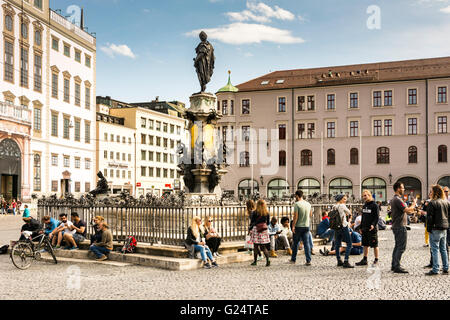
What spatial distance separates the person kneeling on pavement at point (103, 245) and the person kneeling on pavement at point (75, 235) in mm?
1359

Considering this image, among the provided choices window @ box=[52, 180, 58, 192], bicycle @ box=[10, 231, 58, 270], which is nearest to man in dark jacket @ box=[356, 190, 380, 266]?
bicycle @ box=[10, 231, 58, 270]

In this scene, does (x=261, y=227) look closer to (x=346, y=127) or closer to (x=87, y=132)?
(x=87, y=132)

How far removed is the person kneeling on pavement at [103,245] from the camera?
1466 cm

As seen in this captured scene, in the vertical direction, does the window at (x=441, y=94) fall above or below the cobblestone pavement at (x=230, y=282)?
above

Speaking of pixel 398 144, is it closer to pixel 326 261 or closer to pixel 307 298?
pixel 326 261

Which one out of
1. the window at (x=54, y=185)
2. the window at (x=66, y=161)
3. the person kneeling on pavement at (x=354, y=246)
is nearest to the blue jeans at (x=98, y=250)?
the person kneeling on pavement at (x=354, y=246)

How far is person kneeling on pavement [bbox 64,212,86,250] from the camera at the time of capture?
1595 centimetres

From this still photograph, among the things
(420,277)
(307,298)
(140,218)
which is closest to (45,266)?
(140,218)

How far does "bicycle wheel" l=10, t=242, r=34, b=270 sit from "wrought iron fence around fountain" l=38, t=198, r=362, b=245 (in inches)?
103

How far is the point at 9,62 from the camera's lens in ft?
153

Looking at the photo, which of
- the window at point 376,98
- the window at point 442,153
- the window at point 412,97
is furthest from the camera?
the window at point 376,98

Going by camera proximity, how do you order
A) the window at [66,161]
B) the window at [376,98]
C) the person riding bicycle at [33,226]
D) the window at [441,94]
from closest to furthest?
the person riding bicycle at [33,226] < the window at [66,161] < the window at [441,94] < the window at [376,98]

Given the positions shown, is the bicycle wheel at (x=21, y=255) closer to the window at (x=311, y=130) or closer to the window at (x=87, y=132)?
the window at (x=87, y=132)

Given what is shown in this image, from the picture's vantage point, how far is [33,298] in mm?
9336
